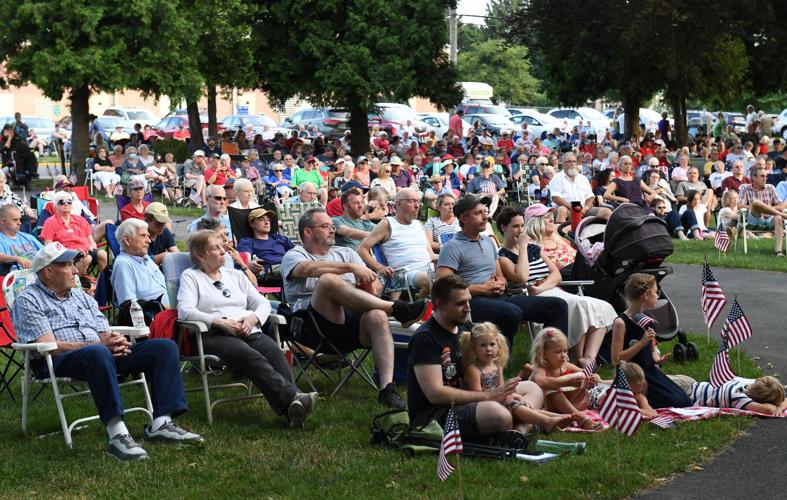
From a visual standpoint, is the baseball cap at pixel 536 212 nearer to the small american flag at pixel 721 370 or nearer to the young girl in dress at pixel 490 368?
the small american flag at pixel 721 370

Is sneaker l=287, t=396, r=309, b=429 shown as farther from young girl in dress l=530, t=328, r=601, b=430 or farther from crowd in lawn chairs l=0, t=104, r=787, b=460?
young girl in dress l=530, t=328, r=601, b=430

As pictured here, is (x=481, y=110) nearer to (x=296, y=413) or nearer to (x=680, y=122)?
(x=680, y=122)

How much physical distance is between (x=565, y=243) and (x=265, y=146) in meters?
24.8

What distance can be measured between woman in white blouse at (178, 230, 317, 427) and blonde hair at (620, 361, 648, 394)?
206cm

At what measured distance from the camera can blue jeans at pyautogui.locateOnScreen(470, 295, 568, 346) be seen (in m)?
8.88

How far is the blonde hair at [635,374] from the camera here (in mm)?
7816

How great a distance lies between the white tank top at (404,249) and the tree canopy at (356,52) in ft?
65.2

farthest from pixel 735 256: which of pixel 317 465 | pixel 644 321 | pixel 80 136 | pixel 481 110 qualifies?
pixel 481 110

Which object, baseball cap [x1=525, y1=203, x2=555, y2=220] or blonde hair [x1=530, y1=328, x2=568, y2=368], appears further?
baseball cap [x1=525, y1=203, x2=555, y2=220]

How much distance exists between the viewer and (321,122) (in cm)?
4803

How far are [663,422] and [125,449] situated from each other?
3.33 meters

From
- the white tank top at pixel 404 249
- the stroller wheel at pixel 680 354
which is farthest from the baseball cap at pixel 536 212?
the stroller wheel at pixel 680 354

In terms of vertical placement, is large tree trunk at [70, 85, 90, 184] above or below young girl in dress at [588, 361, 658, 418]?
above

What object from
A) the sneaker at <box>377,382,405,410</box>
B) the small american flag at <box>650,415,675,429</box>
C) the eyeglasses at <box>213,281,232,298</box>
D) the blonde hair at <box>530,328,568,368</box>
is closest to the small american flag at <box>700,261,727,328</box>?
the small american flag at <box>650,415,675,429</box>
